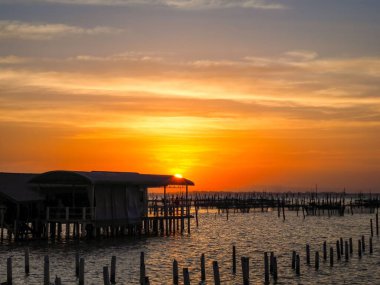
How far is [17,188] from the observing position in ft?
177

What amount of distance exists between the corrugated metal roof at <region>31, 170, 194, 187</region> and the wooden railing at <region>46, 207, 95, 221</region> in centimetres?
253

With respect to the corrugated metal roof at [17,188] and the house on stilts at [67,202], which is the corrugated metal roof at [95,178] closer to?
the house on stilts at [67,202]

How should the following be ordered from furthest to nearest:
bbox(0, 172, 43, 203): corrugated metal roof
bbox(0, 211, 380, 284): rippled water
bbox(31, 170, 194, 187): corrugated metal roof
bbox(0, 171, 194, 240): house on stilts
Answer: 1. bbox(0, 172, 43, 203): corrugated metal roof
2. bbox(0, 171, 194, 240): house on stilts
3. bbox(31, 170, 194, 187): corrugated metal roof
4. bbox(0, 211, 380, 284): rippled water

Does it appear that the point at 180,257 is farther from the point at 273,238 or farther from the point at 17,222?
the point at 273,238

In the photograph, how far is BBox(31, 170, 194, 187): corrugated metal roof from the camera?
2018 inches

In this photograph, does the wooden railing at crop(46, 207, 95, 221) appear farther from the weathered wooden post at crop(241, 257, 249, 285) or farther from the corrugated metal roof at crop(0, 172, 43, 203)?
the weathered wooden post at crop(241, 257, 249, 285)

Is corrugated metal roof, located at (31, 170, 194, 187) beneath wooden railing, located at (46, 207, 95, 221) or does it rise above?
above

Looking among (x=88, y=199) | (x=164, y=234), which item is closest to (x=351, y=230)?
(x=164, y=234)

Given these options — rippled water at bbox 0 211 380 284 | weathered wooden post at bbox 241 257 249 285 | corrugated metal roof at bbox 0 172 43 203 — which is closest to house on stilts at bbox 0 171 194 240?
corrugated metal roof at bbox 0 172 43 203

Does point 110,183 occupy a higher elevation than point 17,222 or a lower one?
higher

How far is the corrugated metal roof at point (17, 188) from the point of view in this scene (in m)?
52.5

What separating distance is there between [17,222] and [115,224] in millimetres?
9104

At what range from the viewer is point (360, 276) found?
36.9 metres

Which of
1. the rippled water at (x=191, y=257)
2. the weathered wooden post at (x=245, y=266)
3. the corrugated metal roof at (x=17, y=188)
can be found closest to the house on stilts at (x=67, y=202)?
the corrugated metal roof at (x=17, y=188)
